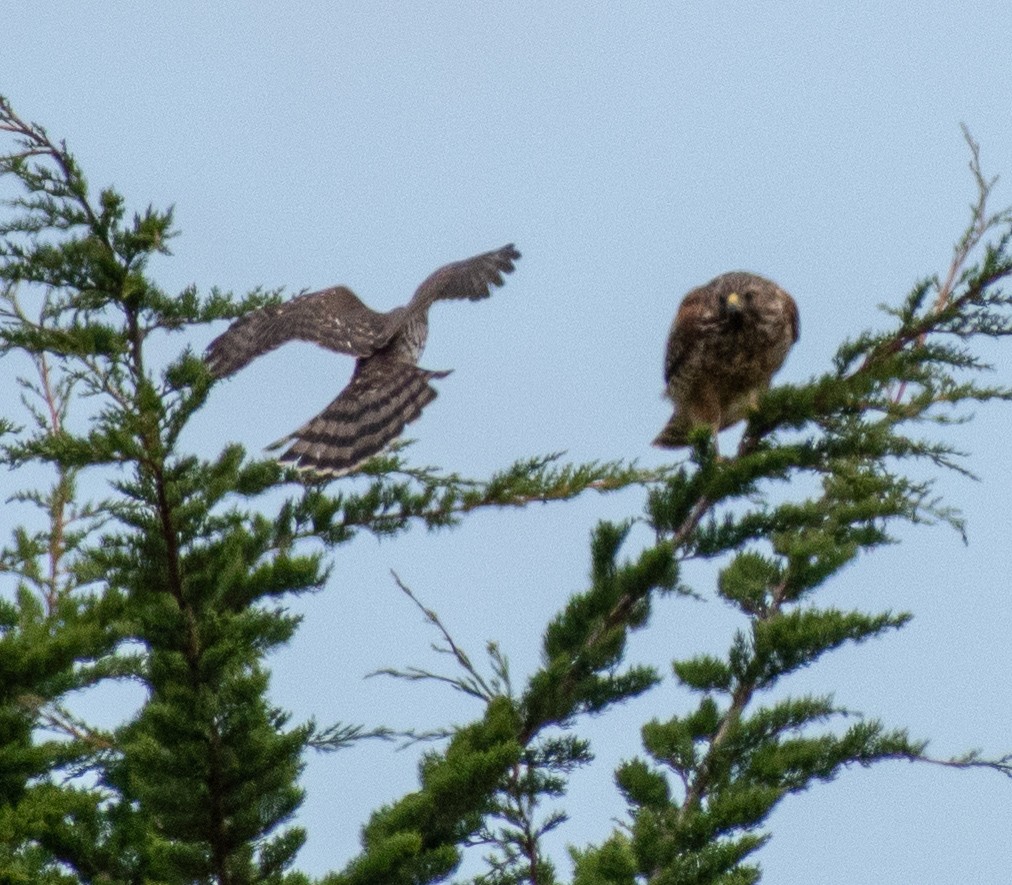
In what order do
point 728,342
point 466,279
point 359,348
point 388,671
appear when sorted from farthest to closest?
1. point 466,279
2. point 359,348
3. point 728,342
4. point 388,671

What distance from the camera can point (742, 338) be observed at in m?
7.40

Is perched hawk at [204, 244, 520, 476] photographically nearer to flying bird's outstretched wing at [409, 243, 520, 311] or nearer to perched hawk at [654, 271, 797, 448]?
flying bird's outstretched wing at [409, 243, 520, 311]

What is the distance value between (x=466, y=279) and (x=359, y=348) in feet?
→ 2.68

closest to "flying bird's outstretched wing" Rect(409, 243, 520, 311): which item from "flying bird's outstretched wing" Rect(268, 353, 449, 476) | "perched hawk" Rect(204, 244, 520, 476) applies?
"perched hawk" Rect(204, 244, 520, 476)

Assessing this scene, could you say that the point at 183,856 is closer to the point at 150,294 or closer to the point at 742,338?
the point at 150,294

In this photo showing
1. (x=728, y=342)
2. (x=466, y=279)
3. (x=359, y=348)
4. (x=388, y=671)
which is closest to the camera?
(x=388, y=671)

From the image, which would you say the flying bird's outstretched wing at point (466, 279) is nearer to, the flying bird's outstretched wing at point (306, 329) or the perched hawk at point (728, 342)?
the flying bird's outstretched wing at point (306, 329)

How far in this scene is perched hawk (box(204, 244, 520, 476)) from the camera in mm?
6121

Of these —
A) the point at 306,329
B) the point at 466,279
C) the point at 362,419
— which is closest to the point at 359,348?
the point at 306,329

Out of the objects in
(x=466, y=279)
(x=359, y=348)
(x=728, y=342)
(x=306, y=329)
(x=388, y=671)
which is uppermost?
(x=466, y=279)

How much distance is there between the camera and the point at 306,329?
25.3ft

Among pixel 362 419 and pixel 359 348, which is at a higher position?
pixel 359 348

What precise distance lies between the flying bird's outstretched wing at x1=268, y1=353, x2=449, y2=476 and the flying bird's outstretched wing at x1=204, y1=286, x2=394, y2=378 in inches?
13.8

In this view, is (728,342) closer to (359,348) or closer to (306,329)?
(359,348)
